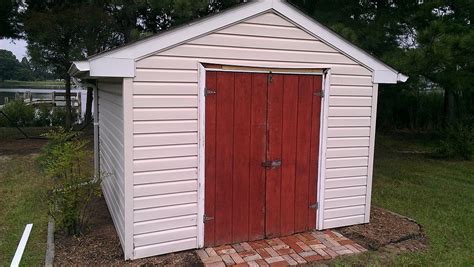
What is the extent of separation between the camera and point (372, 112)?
5172mm

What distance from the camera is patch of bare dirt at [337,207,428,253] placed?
15.1 ft

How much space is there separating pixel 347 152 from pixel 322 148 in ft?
1.31

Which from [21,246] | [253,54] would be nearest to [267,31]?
[253,54]

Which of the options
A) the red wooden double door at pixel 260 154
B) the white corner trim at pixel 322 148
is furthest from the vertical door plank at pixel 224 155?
the white corner trim at pixel 322 148

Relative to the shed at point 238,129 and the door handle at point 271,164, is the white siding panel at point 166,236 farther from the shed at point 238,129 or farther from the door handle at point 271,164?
the door handle at point 271,164

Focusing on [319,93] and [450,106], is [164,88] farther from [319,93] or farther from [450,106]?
[450,106]

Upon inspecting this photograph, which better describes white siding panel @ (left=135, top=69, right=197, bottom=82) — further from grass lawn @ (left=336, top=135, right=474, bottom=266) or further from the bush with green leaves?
grass lawn @ (left=336, top=135, right=474, bottom=266)

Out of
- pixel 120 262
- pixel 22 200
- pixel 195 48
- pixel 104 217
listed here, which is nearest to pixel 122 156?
pixel 120 262

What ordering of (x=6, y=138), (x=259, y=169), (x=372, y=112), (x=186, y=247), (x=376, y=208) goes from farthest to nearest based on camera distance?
(x=6, y=138), (x=376, y=208), (x=372, y=112), (x=259, y=169), (x=186, y=247)

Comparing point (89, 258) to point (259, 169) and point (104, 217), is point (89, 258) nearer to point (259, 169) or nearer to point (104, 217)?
point (104, 217)

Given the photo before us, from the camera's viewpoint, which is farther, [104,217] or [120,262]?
[104,217]

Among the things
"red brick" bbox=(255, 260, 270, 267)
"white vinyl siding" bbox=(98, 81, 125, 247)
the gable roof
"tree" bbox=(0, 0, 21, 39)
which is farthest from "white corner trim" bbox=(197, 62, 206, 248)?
"tree" bbox=(0, 0, 21, 39)

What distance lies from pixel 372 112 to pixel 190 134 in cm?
245

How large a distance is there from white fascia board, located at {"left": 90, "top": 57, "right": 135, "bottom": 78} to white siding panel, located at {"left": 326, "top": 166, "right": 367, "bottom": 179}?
2.64m
